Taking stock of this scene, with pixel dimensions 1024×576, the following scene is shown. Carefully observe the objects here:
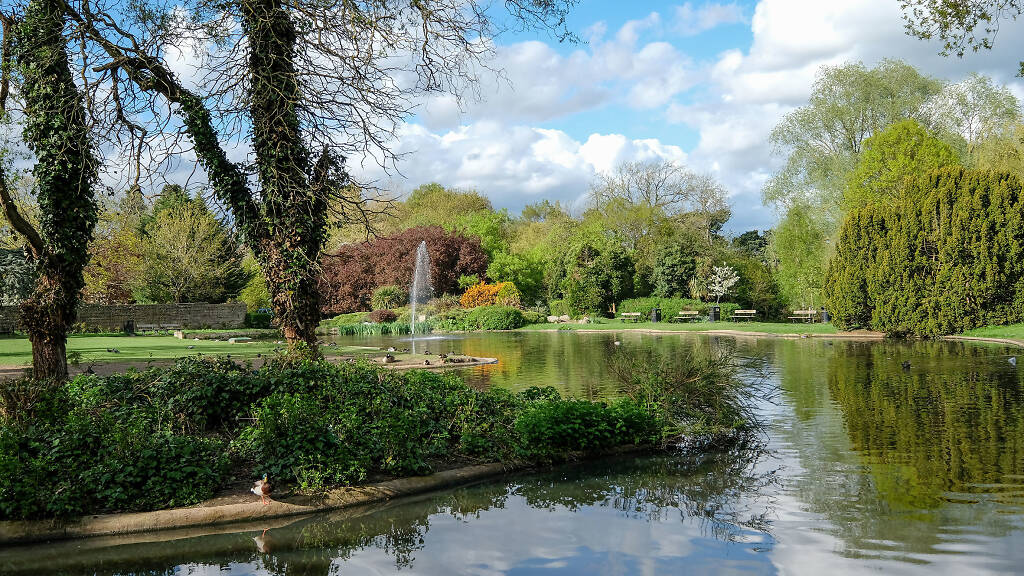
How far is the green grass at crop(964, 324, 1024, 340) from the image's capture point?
20128 millimetres

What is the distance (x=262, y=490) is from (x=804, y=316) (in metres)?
32.8

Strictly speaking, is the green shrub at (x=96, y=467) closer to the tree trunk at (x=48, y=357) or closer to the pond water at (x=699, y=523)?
the pond water at (x=699, y=523)

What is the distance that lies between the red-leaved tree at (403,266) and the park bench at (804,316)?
18.2m

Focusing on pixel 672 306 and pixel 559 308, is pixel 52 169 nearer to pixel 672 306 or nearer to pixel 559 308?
pixel 672 306

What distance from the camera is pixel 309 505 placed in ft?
19.2

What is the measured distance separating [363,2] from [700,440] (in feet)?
22.6

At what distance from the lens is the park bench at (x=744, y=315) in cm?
3262

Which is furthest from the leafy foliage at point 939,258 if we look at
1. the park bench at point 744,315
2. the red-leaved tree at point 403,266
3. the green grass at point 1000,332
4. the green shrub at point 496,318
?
the red-leaved tree at point 403,266

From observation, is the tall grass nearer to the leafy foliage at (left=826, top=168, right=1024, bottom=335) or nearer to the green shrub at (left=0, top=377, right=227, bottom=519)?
the leafy foliage at (left=826, top=168, right=1024, bottom=335)

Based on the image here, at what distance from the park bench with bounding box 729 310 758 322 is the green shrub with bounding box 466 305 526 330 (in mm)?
10473

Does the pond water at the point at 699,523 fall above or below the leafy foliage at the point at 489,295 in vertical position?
below

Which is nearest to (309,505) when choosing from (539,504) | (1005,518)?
(539,504)

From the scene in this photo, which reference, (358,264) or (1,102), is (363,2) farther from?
(358,264)

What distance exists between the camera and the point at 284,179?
872cm
